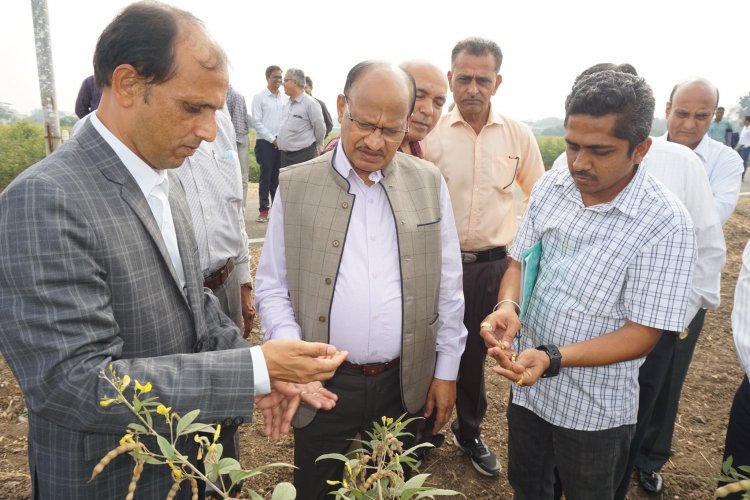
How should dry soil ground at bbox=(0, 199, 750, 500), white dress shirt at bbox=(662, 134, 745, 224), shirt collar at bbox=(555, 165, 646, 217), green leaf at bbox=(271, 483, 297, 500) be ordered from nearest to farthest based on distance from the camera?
green leaf at bbox=(271, 483, 297, 500) → shirt collar at bbox=(555, 165, 646, 217) → dry soil ground at bbox=(0, 199, 750, 500) → white dress shirt at bbox=(662, 134, 745, 224)

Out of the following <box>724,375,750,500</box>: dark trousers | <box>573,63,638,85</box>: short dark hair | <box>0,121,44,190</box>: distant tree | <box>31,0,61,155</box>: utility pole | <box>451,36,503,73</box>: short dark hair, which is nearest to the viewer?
<box>724,375,750,500</box>: dark trousers

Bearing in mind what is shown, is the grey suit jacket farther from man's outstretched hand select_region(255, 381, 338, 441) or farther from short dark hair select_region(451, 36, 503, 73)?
short dark hair select_region(451, 36, 503, 73)

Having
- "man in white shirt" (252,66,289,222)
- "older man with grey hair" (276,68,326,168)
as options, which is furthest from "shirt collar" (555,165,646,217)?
"man in white shirt" (252,66,289,222)

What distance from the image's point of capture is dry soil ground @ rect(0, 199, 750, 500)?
2980 mm

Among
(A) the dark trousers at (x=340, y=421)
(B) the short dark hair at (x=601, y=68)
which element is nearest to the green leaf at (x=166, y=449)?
(A) the dark trousers at (x=340, y=421)

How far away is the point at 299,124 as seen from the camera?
8.28 metres

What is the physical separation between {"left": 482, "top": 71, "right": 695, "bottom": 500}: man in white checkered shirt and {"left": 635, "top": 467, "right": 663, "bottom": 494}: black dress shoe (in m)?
1.10

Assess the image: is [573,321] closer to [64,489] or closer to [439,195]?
[439,195]

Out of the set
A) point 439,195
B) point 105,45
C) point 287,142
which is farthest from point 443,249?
point 287,142

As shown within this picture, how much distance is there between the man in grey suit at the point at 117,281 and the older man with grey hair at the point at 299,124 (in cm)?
683

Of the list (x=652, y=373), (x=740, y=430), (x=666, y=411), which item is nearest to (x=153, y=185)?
(x=740, y=430)

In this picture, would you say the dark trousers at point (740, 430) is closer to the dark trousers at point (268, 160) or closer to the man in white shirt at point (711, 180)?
the man in white shirt at point (711, 180)

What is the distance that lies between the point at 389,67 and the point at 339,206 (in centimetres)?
61

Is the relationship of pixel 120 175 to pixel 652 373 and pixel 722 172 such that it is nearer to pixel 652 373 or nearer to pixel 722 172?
pixel 652 373
